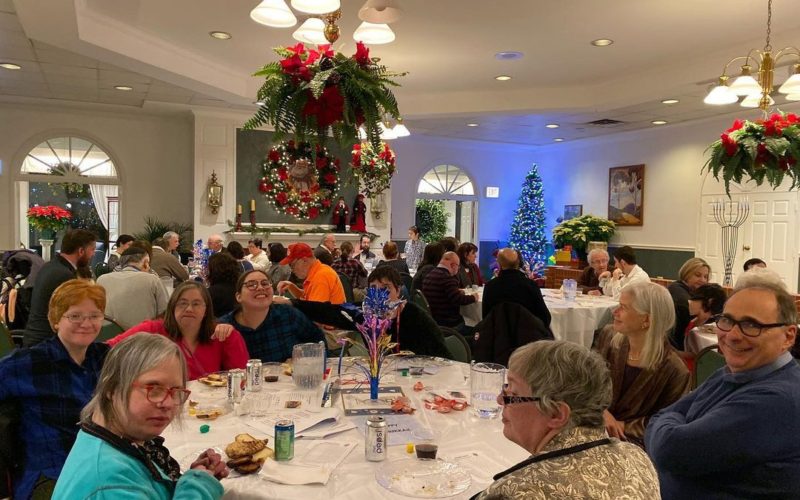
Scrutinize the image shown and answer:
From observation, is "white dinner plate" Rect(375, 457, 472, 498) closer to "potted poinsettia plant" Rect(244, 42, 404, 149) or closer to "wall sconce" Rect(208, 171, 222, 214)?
"potted poinsettia plant" Rect(244, 42, 404, 149)

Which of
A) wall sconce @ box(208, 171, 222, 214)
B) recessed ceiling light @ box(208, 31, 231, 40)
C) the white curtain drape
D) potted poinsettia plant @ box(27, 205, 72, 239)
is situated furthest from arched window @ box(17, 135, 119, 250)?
recessed ceiling light @ box(208, 31, 231, 40)

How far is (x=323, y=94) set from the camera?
2766mm

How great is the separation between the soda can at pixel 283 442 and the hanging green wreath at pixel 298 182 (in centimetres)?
898

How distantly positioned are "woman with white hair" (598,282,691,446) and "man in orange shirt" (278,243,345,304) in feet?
9.37

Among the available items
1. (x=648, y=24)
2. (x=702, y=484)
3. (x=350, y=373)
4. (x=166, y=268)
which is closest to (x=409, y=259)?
(x=166, y=268)

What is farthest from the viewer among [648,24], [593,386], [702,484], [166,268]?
[166,268]

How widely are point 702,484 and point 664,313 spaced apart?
105cm

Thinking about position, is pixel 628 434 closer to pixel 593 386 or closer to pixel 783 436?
pixel 783 436

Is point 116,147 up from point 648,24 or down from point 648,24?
down

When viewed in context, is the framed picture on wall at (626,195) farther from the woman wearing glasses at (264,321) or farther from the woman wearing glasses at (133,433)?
the woman wearing glasses at (133,433)

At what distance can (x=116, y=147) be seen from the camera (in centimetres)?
1084

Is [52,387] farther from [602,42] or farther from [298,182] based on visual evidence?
[298,182]

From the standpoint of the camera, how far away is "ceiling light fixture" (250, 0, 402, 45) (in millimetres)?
3258

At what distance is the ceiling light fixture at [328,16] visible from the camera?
10.7 ft
